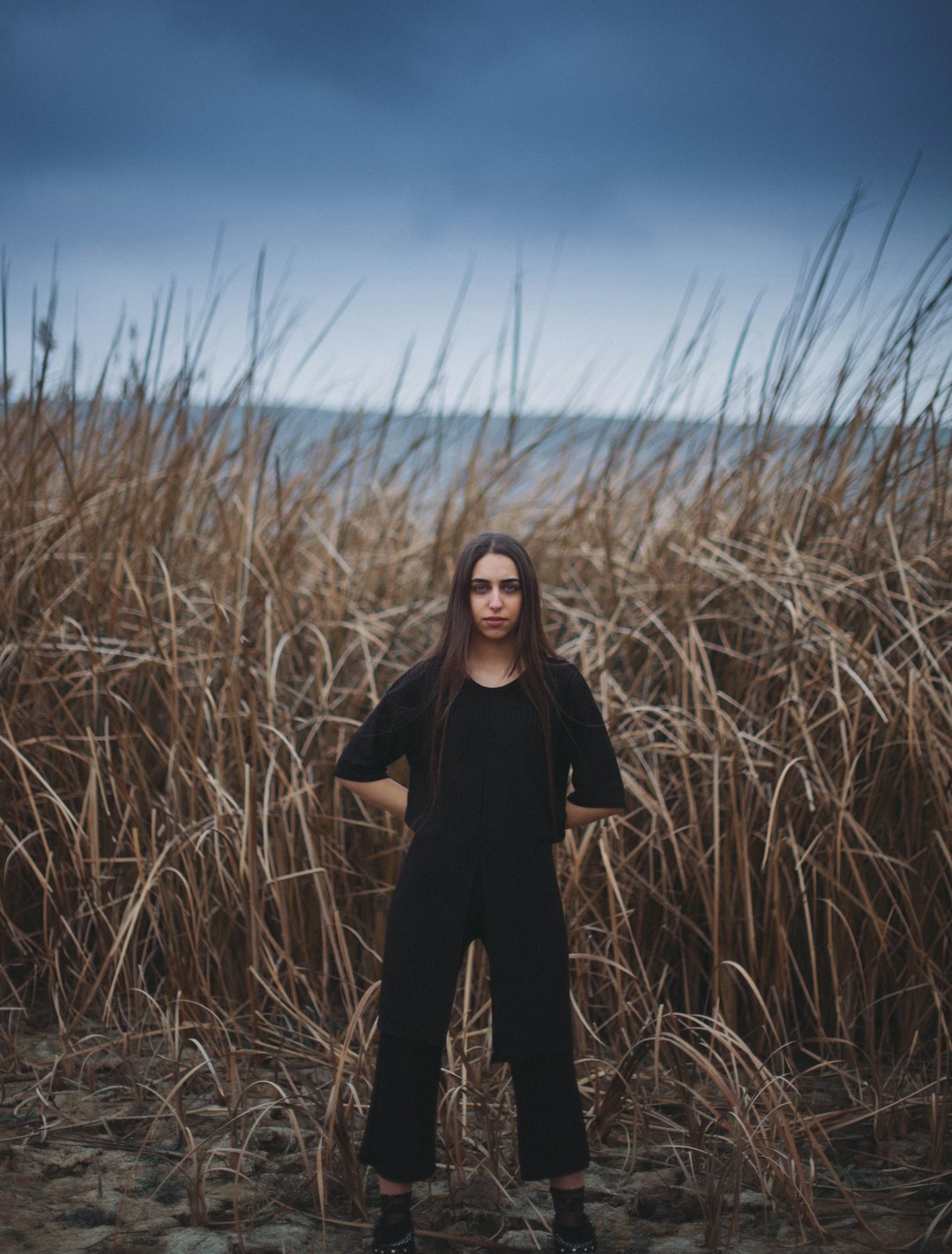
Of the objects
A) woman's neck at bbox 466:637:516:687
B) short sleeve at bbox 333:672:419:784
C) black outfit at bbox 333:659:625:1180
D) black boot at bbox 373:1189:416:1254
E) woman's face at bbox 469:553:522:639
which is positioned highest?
woman's face at bbox 469:553:522:639

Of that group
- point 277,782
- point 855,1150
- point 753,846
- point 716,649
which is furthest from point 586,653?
point 855,1150

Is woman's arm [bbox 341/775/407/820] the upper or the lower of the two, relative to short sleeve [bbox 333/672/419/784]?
lower

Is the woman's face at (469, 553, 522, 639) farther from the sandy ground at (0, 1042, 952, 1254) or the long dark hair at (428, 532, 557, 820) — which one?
the sandy ground at (0, 1042, 952, 1254)

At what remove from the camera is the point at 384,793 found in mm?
1919

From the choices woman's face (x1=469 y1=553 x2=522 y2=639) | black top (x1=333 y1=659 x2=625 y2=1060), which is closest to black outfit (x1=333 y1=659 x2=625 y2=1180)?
black top (x1=333 y1=659 x2=625 y2=1060)

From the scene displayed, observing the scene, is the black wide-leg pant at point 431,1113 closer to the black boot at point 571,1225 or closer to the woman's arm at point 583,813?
the black boot at point 571,1225

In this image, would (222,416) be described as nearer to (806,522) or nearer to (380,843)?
(380,843)

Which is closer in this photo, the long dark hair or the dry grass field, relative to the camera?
the long dark hair

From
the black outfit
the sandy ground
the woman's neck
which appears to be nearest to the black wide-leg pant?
the black outfit


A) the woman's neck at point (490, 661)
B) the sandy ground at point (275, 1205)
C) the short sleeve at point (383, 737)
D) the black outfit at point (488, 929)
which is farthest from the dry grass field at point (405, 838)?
the woman's neck at point (490, 661)

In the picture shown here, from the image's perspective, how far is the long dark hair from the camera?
1.80 m

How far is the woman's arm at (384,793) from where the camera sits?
191cm

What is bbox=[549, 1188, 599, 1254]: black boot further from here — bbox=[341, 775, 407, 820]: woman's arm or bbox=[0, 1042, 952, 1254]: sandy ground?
bbox=[341, 775, 407, 820]: woman's arm

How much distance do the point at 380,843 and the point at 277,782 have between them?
12.4 inches
